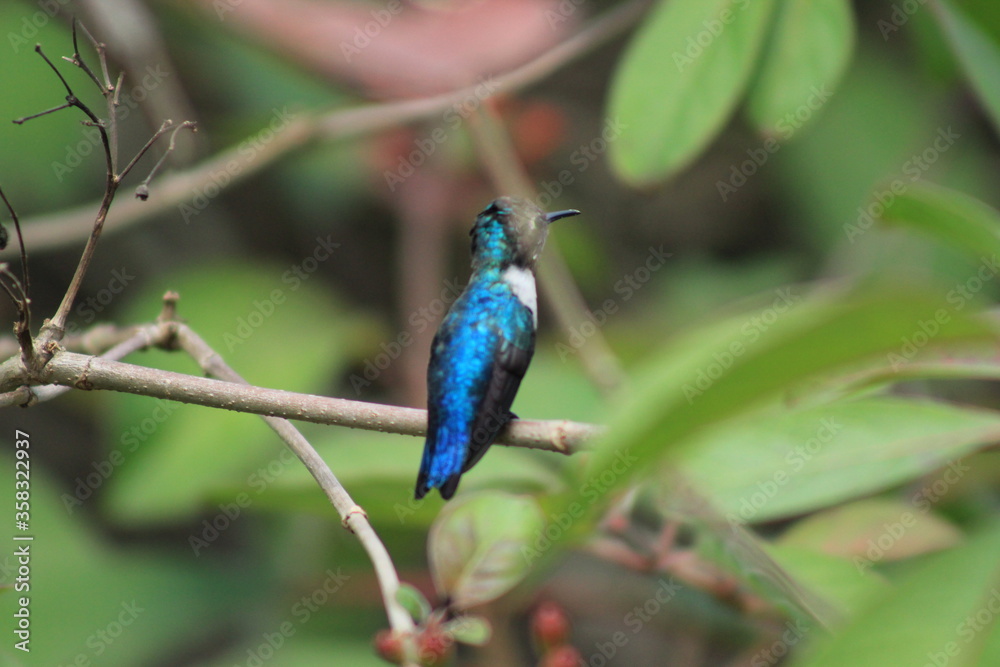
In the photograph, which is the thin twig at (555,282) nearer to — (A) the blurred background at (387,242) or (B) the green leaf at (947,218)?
(A) the blurred background at (387,242)

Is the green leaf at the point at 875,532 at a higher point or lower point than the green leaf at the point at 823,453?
lower

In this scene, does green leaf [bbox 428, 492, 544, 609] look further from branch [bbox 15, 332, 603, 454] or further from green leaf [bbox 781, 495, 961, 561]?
green leaf [bbox 781, 495, 961, 561]

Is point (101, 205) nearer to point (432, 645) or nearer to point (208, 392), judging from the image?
point (208, 392)

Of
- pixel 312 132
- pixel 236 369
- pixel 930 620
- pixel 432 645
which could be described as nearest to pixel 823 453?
pixel 930 620

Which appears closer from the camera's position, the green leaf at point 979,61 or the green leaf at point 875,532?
the green leaf at point 979,61

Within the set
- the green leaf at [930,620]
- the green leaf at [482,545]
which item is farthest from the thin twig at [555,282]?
the green leaf at [930,620]

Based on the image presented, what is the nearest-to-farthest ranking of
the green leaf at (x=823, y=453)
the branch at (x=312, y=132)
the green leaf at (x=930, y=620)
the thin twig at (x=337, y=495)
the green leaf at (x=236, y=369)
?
the green leaf at (x=930, y=620) → the thin twig at (x=337, y=495) → the green leaf at (x=823, y=453) → the branch at (x=312, y=132) → the green leaf at (x=236, y=369)

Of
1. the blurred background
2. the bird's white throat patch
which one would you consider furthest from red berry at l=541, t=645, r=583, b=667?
the bird's white throat patch

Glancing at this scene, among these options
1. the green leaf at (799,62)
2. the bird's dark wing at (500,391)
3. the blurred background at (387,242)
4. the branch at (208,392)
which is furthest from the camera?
the blurred background at (387,242)
